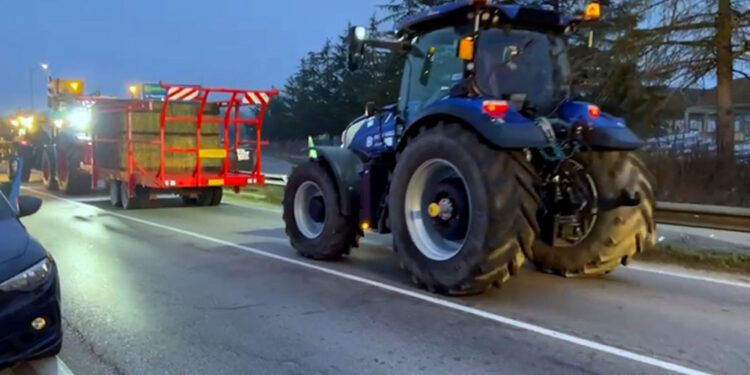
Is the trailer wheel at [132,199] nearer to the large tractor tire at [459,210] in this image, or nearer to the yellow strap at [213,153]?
the yellow strap at [213,153]

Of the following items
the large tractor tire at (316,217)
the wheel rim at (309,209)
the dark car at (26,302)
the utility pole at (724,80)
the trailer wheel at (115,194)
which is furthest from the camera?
the utility pole at (724,80)

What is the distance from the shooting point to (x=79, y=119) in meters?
18.3

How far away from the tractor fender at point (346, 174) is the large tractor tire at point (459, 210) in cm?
94

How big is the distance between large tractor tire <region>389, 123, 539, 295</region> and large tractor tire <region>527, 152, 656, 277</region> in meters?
0.82

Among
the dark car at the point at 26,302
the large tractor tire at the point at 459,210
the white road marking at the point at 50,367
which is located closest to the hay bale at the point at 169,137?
the large tractor tire at the point at 459,210

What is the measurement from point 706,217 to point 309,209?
16.7 ft

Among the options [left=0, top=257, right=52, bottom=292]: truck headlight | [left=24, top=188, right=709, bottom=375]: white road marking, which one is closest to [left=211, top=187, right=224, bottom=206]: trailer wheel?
[left=24, top=188, right=709, bottom=375]: white road marking

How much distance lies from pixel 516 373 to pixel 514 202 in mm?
1835

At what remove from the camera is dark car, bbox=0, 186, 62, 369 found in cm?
410

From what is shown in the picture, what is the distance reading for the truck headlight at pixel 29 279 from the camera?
4.13m

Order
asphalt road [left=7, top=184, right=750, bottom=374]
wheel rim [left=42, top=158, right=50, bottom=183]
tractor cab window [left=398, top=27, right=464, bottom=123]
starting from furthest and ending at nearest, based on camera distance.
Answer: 1. wheel rim [left=42, top=158, right=50, bottom=183]
2. tractor cab window [left=398, top=27, right=464, bottom=123]
3. asphalt road [left=7, top=184, right=750, bottom=374]

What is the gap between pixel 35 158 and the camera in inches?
898

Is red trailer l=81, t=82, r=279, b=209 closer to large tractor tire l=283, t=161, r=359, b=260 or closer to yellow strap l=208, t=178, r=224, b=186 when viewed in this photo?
yellow strap l=208, t=178, r=224, b=186

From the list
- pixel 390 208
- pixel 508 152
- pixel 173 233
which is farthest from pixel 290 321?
pixel 173 233
